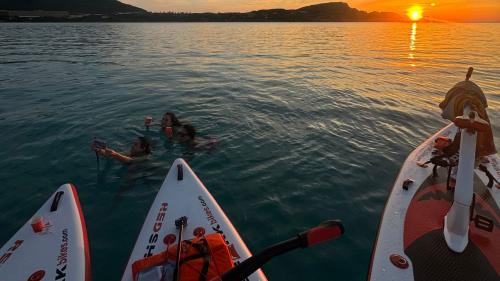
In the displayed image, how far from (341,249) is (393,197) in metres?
1.79

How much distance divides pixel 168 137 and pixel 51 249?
244 inches

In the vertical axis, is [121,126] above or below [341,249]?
above

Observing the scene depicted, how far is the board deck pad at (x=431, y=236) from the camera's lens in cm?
479

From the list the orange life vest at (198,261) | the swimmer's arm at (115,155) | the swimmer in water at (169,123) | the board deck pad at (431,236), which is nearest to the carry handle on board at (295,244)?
the orange life vest at (198,261)

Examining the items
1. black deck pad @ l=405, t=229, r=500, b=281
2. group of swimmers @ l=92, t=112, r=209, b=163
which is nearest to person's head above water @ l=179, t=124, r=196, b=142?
group of swimmers @ l=92, t=112, r=209, b=163

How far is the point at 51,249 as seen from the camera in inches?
220

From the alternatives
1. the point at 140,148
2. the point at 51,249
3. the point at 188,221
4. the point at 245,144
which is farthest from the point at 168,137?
the point at 51,249

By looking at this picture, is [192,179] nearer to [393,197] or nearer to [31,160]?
[393,197]

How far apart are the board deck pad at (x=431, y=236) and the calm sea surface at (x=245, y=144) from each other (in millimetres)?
947

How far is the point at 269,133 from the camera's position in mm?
12609

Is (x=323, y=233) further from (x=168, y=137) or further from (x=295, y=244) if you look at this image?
(x=168, y=137)

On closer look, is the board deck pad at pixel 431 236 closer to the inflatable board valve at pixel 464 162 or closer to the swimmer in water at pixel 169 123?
the inflatable board valve at pixel 464 162

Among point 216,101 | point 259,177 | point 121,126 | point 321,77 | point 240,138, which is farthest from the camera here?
point 321,77

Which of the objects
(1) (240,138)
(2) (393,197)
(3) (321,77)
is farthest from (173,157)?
(3) (321,77)
